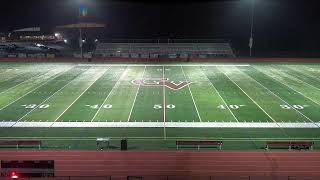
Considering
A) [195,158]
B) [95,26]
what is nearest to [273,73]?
[195,158]

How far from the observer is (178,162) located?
15.1m

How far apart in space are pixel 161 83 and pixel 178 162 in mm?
17620

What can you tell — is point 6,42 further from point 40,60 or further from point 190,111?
→ point 190,111

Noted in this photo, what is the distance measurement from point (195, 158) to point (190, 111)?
791 cm

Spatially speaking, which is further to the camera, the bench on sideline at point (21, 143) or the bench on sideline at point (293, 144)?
the bench on sideline at point (21, 143)

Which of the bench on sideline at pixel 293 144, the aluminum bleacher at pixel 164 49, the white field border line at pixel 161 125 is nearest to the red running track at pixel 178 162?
the bench on sideline at pixel 293 144

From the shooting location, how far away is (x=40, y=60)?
4972 centimetres

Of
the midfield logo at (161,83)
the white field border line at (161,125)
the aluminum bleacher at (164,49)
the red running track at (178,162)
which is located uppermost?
the aluminum bleacher at (164,49)

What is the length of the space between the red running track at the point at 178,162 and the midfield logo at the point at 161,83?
1479 centimetres

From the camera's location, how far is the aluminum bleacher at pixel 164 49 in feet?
186

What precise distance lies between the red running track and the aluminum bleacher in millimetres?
39917

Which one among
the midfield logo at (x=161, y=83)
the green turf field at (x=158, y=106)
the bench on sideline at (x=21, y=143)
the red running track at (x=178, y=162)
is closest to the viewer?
the red running track at (x=178, y=162)

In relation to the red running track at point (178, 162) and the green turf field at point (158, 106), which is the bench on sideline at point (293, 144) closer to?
the green turf field at point (158, 106)

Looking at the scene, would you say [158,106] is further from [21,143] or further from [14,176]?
[14,176]
